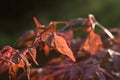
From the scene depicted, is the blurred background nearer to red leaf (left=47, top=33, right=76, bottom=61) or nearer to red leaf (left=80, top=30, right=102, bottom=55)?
red leaf (left=80, top=30, right=102, bottom=55)

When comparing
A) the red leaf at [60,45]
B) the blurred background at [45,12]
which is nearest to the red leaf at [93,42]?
the red leaf at [60,45]

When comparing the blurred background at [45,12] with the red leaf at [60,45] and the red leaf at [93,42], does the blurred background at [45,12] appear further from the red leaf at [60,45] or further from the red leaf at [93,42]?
the red leaf at [60,45]

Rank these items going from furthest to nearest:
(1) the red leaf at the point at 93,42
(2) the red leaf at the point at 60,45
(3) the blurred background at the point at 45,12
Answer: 1. (3) the blurred background at the point at 45,12
2. (1) the red leaf at the point at 93,42
3. (2) the red leaf at the point at 60,45

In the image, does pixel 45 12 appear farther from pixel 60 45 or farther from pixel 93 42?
pixel 60 45

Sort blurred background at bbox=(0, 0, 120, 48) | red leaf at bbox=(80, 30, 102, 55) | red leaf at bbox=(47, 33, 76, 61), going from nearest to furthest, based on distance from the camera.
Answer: red leaf at bbox=(47, 33, 76, 61)
red leaf at bbox=(80, 30, 102, 55)
blurred background at bbox=(0, 0, 120, 48)

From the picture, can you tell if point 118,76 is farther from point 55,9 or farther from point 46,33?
Answer: point 55,9

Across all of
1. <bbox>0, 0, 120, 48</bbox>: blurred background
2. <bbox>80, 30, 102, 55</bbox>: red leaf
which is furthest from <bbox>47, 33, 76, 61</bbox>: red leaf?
<bbox>0, 0, 120, 48</bbox>: blurred background

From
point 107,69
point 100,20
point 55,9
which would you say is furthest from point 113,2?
point 107,69

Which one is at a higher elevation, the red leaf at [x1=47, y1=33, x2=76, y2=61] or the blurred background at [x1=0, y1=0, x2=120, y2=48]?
the blurred background at [x1=0, y1=0, x2=120, y2=48]
